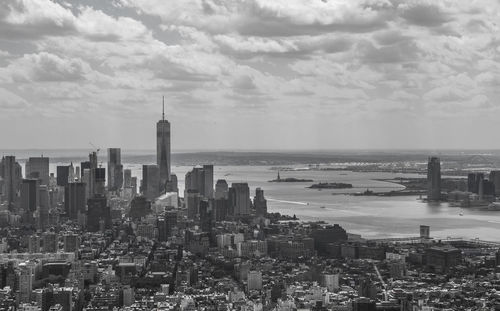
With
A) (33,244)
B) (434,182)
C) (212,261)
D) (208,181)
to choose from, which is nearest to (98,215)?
(33,244)

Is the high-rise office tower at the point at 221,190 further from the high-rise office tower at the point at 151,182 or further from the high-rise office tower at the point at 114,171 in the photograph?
the high-rise office tower at the point at 114,171

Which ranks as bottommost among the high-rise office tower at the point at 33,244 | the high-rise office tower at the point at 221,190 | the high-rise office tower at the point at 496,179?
the high-rise office tower at the point at 33,244

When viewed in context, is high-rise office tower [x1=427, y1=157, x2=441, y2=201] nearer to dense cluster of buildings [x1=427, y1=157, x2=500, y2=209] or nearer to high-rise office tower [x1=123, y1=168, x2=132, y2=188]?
dense cluster of buildings [x1=427, y1=157, x2=500, y2=209]

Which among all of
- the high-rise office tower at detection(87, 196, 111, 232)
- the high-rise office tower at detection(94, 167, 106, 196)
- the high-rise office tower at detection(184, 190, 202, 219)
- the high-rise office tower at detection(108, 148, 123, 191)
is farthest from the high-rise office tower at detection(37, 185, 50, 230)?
the high-rise office tower at detection(108, 148, 123, 191)

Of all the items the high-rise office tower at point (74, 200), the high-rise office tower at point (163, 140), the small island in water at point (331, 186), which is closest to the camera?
the high-rise office tower at point (74, 200)

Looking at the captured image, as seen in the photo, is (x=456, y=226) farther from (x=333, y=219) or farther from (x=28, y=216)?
(x=28, y=216)

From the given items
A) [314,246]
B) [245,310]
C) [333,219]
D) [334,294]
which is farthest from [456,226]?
[245,310]

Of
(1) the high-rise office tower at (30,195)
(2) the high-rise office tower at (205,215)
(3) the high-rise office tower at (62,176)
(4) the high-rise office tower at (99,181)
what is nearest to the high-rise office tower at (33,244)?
(2) the high-rise office tower at (205,215)

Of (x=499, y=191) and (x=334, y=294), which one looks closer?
(x=334, y=294)
